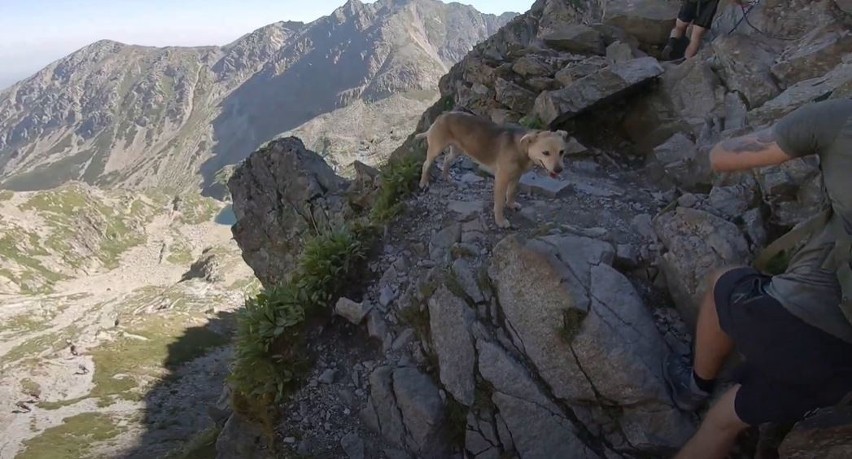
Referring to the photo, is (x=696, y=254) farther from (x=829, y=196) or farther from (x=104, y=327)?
(x=104, y=327)

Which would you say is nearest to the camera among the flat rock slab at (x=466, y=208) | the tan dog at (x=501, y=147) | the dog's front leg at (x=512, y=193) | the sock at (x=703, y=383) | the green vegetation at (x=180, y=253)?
the sock at (x=703, y=383)

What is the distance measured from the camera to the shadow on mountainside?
47247mm

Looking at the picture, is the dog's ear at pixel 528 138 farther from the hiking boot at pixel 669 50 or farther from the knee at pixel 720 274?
the hiking boot at pixel 669 50

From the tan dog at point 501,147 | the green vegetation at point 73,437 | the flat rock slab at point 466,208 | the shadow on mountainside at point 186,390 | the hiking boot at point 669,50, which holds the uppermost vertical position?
the hiking boot at point 669,50

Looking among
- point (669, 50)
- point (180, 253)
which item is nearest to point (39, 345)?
point (180, 253)

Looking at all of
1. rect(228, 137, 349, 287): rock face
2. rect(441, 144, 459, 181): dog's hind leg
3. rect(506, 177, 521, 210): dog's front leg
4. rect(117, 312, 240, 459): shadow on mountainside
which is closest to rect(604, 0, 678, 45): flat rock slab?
rect(441, 144, 459, 181): dog's hind leg

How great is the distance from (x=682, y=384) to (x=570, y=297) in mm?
1930

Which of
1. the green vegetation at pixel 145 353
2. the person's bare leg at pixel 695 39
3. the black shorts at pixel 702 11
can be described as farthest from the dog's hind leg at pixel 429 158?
the green vegetation at pixel 145 353

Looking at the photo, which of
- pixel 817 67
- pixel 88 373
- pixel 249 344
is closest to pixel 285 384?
pixel 249 344

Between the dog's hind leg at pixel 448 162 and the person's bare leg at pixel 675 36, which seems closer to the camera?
the dog's hind leg at pixel 448 162

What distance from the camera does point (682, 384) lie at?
6715 millimetres

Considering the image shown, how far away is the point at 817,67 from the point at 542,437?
1056 cm

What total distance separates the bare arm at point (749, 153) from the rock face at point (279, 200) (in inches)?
945

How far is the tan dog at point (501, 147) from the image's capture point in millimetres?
9266
